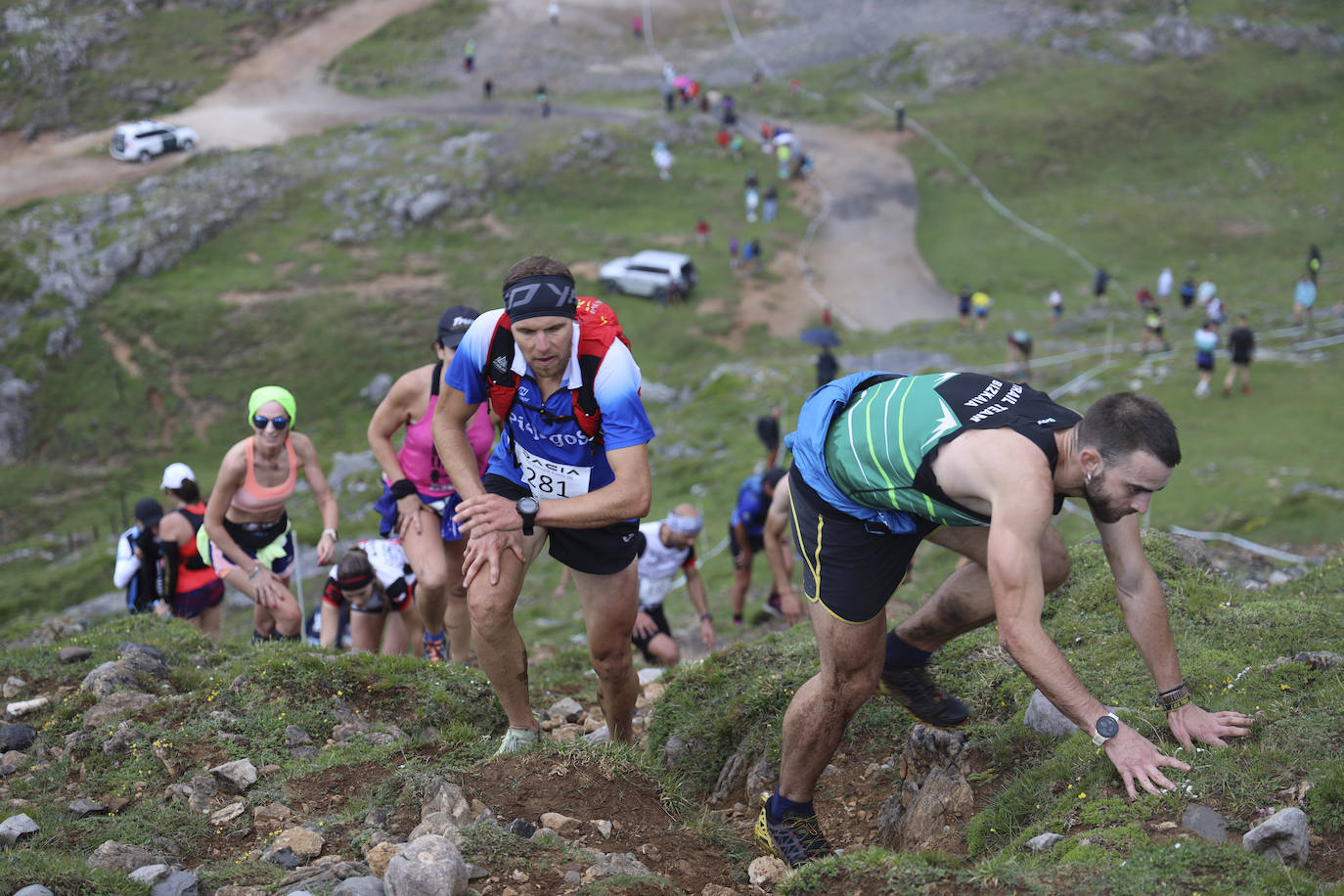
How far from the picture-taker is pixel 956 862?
4.67 metres

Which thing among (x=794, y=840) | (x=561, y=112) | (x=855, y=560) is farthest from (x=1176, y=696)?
(x=561, y=112)

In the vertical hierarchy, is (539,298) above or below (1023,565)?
above

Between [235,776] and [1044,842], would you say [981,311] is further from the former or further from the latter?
[235,776]

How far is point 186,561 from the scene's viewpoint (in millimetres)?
10414

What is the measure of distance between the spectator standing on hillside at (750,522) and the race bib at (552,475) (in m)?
6.72

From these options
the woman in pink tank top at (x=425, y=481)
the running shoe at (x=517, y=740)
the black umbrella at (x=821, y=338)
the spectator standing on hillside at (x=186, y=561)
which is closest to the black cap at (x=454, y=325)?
the woman in pink tank top at (x=425, y=481)

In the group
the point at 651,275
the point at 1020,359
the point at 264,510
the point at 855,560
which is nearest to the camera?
the point at 855,560

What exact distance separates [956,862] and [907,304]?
3183 centimetres

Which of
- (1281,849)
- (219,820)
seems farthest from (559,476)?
(1281,849)

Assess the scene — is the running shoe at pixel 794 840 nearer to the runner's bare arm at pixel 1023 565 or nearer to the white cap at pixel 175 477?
the runner's bare arm at pixel 1023 565

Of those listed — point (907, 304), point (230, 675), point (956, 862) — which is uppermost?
point (956, 862)

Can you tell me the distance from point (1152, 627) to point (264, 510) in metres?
7.22

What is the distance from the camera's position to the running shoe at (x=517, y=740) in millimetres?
6176

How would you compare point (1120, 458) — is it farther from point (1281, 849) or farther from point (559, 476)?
point (559, 476)
